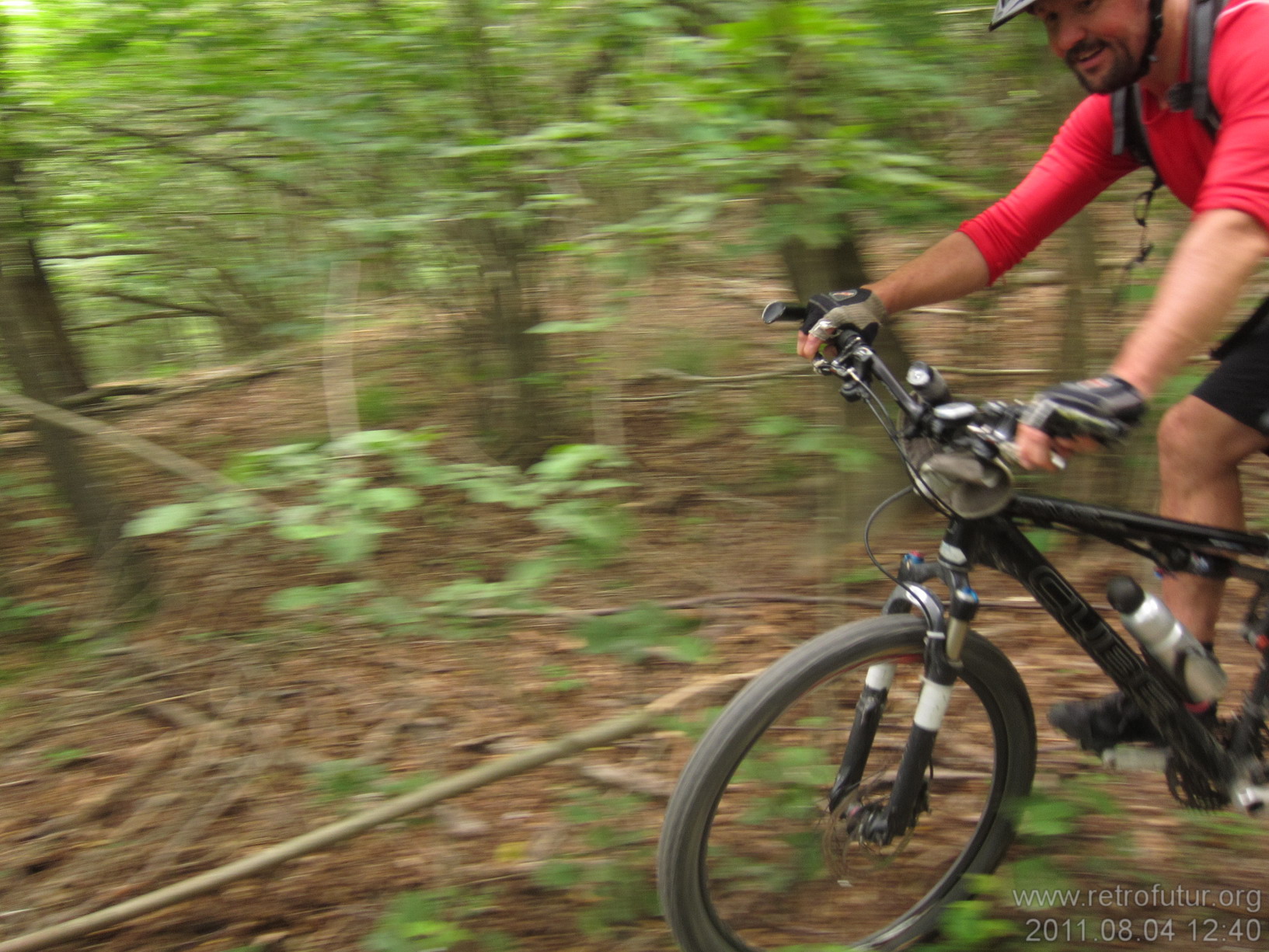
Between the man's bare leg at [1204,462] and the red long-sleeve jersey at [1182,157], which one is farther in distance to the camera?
the man's bare leg at [1204,462]

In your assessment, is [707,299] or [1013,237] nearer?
[1013,237]

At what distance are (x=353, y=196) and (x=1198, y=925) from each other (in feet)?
12.8

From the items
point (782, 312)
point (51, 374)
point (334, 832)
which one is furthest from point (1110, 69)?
point (51, 374)

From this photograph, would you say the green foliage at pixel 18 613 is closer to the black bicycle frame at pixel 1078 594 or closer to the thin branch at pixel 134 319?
the thin branch at pixel 134 319

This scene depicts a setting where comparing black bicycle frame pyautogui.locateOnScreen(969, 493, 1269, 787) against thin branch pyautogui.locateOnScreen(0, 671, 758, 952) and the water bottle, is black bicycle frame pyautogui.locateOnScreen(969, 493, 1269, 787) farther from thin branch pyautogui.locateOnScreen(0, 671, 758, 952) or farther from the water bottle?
thin branch pyautogui.locateOnScreen(0, 671, 758, 952)

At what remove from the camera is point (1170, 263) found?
2178mm

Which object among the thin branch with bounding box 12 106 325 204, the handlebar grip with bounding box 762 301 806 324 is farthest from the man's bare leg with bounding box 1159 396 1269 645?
the thin branch with bounding box 12 106 325 204

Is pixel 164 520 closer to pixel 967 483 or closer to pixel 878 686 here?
pixel 878 686

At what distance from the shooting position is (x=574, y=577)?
422 cm

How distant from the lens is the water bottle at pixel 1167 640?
7.24 feet

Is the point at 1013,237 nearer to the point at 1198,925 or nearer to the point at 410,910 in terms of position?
the point at 1198,925

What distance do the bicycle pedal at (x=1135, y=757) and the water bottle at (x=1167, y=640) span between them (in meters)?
0.18

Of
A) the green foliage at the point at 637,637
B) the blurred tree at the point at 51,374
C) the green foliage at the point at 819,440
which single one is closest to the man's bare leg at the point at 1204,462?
the green foliage at the point at 819,440

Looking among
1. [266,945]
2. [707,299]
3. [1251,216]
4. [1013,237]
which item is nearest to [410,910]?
[266,945]
